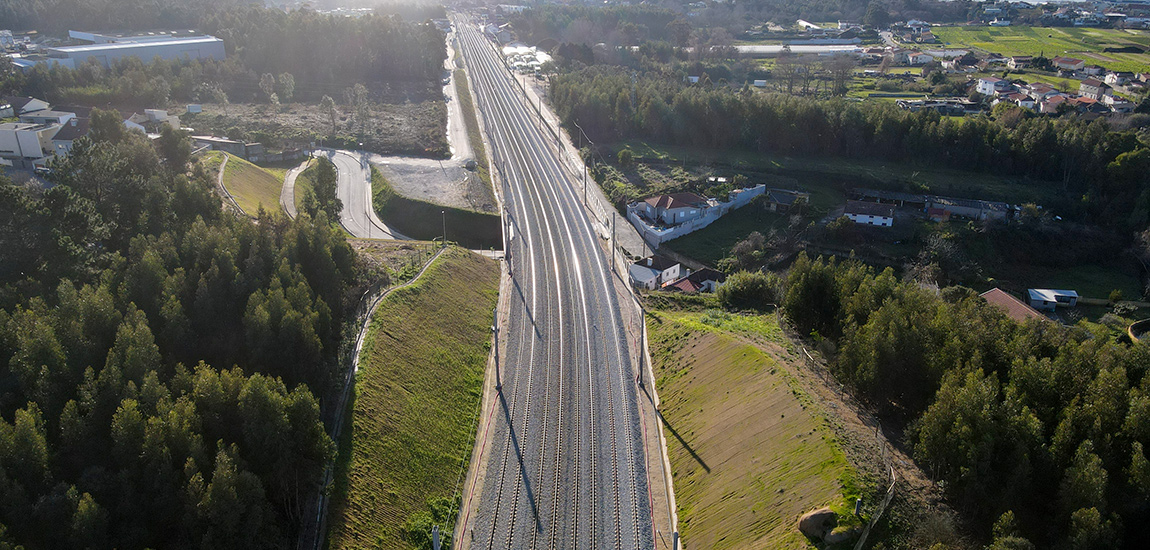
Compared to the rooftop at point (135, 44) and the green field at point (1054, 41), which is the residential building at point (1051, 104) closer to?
the green field at point (1054, 41)

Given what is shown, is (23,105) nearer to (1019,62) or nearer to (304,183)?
(304,183)

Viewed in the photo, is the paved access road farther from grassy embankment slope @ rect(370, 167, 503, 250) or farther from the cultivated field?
the cultivated field

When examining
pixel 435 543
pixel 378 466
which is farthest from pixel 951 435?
pixel 378 466

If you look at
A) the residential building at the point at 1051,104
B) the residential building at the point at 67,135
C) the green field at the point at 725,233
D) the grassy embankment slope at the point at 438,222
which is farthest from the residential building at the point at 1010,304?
the residential building at the point at 67,135

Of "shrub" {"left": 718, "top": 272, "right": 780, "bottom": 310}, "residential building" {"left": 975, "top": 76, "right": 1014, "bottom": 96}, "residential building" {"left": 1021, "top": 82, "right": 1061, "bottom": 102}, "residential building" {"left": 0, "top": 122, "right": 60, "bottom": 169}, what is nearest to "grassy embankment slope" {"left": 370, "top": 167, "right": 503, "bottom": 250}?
"shrub" {"left": 718, "top": 272, "right": 780, "bottom": 310}

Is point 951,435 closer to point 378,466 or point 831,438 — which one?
point 831,438
